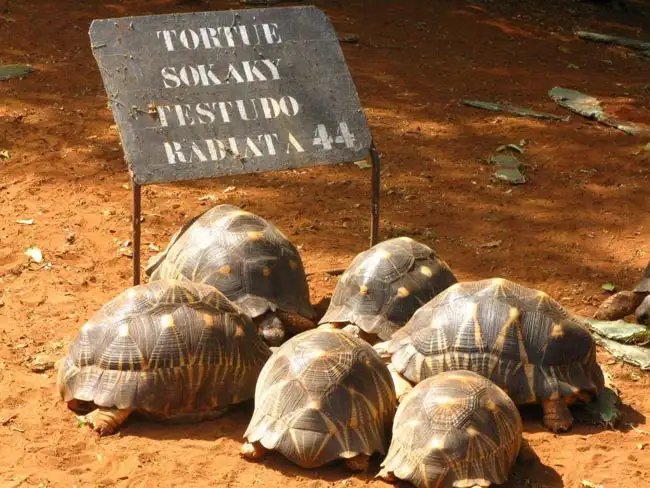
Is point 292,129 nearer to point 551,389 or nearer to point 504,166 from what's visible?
point 551,389

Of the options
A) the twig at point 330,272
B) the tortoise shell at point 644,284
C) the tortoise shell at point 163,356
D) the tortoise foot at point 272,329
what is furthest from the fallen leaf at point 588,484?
the twig at point 330,272

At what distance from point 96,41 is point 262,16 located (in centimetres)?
116

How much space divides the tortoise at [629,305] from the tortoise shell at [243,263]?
1.95 metres

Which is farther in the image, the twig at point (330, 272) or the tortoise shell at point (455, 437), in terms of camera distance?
the twig at point (330, 272)

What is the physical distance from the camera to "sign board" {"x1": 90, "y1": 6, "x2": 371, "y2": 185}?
661cm

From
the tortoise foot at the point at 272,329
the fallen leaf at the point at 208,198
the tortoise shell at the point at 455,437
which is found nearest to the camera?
the tortoise shell at the point at 455,437

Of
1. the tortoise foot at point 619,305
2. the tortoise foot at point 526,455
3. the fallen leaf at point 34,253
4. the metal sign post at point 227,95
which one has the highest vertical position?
the metal sign post at point 227,95

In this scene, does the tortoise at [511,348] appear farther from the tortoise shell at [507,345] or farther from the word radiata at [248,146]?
the word radiata at [248,146]

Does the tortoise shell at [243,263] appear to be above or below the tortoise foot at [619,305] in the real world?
above

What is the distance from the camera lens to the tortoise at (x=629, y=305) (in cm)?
691

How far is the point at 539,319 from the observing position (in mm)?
5680

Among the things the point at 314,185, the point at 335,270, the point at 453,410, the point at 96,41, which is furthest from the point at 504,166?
the point at 453,410

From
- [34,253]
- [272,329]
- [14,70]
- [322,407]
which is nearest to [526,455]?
[322,407]

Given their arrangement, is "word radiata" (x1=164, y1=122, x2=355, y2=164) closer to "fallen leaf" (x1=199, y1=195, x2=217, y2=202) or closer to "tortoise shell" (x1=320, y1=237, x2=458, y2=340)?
"tortoise shell" (x1=320, y1=237, x2=458, y2=340)
